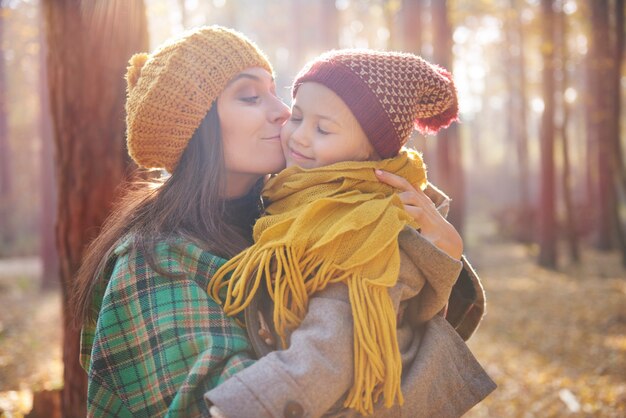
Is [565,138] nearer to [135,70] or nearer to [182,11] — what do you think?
[182,11]

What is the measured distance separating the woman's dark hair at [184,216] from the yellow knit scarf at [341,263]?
25 cm

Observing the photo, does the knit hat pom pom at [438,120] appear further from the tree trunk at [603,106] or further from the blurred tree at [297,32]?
the blurred tree at [297,32]

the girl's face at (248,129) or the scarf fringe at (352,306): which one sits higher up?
the girl's face at (248,129)

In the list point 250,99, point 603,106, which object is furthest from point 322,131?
point 603,106

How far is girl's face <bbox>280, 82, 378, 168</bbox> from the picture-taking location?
2.00 m

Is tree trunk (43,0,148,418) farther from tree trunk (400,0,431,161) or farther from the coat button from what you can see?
tree trunk (400,0,431,161)

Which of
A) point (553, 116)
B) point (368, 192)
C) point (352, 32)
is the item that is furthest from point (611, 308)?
point (352, 32)

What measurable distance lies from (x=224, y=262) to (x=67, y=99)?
1722 mm

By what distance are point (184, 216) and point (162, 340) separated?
1.67 feet

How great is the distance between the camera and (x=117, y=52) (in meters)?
3.21

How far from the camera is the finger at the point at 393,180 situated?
6.49 feet

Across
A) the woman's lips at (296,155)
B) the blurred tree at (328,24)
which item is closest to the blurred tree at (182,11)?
the blurred tree at (328,24)

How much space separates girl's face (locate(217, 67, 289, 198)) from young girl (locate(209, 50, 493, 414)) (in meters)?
0.16

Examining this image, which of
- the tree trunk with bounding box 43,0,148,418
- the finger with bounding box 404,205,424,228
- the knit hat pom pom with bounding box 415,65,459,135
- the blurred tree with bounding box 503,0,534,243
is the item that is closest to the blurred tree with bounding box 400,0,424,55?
the blurred tree with bounding box 503,0,534,243
